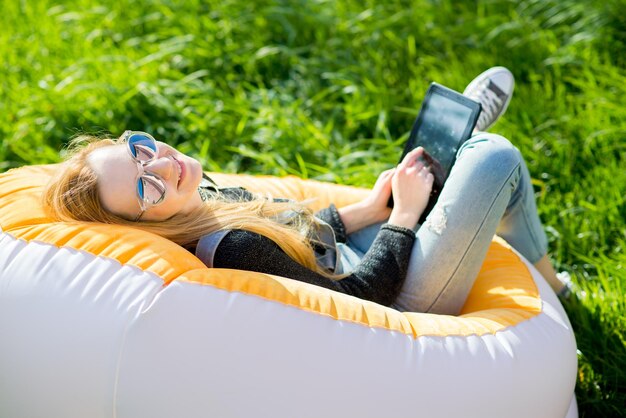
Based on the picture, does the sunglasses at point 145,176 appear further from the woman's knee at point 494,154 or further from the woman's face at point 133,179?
the woman's knee at point 494,154

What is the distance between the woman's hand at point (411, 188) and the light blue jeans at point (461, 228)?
85 millimetres

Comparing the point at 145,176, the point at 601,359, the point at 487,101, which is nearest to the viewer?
the point at 145,176

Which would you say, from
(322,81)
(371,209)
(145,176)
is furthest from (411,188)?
(322,81)

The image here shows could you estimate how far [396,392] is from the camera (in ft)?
5.61

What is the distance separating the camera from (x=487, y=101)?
2.58 metres

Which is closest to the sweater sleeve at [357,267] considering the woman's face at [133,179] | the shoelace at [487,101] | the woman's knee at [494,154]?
the woman's face at [133,179]

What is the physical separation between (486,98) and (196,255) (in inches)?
45.2

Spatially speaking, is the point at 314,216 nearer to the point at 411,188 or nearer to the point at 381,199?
the point at 381,199

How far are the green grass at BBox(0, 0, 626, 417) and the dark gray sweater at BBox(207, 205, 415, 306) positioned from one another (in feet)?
3.08

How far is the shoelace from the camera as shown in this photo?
257 cm

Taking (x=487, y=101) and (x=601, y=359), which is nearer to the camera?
(x=601, y=359)

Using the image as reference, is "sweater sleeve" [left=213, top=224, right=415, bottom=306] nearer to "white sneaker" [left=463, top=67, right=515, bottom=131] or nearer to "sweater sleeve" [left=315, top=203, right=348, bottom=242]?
"sweater sleeve" [left=315, top=203, right=348, bottom=242]

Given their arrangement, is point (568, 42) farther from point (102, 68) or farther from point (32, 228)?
point (32, 228)

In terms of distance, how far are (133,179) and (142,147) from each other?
0.09 m
